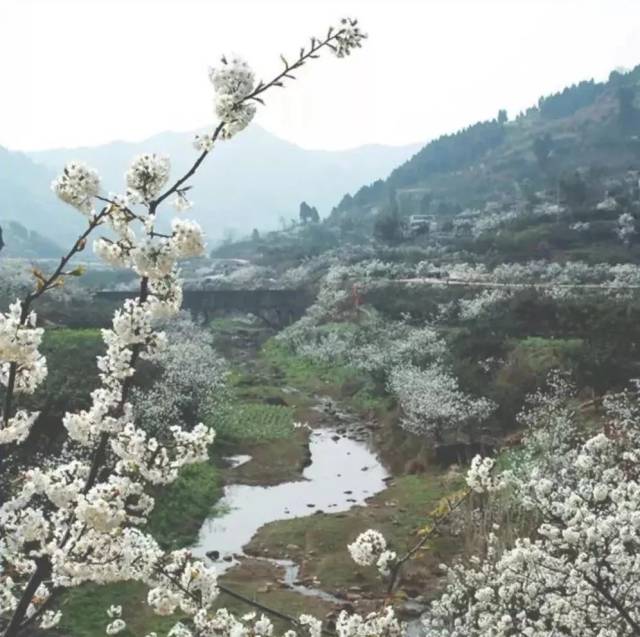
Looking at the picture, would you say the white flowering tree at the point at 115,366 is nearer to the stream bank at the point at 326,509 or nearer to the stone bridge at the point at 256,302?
the stream bank at the point at 326,509

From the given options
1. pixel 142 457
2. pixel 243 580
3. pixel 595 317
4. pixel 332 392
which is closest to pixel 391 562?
pixel 142 457

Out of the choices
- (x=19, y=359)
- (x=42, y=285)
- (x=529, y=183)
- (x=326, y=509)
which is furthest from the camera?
(x=529, y=183)

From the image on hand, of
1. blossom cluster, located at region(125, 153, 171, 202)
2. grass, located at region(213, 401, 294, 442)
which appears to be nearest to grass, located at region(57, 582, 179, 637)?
blossom cluster, located at region(125, 153, 171, 202)

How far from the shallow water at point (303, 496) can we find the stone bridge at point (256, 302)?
45.4 m

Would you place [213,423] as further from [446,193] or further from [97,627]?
[446,193]

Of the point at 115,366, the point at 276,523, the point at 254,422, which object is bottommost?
the point at 254,422

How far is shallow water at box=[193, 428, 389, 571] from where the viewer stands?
82.9 feet

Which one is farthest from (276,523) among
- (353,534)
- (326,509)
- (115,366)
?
(115,366)

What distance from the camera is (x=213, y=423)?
38.4 m

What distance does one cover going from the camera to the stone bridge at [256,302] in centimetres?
8162

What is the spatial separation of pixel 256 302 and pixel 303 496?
5329 centimetres

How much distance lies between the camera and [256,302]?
82438mm

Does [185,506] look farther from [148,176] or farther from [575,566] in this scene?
[148,176]

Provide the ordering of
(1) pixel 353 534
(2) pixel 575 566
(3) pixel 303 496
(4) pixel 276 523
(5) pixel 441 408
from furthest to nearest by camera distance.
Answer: (5) pixel 441 408 < (3) pixel 303 496 < (4) pixel 276 523 < (1) pixel 353 534 < (2) pixel 575 566
